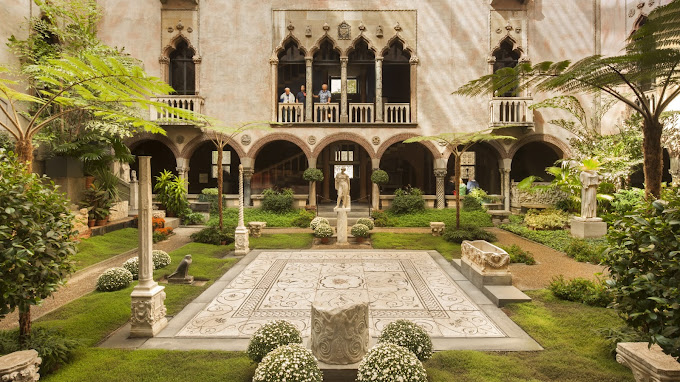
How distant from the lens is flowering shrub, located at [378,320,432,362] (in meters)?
4.82

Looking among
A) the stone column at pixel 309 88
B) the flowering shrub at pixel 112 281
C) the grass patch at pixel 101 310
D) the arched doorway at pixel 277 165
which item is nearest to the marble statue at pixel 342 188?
the stone column at pixel 309 88

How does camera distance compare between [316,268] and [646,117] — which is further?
[316,268]

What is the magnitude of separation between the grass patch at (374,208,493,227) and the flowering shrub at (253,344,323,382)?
1235 cm

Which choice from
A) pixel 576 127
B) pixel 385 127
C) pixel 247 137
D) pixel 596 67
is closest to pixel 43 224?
pixel 596 67

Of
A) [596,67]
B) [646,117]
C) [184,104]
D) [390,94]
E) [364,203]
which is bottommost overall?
[364,203]

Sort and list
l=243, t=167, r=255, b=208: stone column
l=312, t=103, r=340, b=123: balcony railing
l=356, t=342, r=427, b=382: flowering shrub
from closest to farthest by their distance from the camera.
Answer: l=356, t=342, r=427, b=382: flowering shrub < l=312, t=103, r=340, b=123: balcony railing < l=243, t=167, r=255, b=208: stone column

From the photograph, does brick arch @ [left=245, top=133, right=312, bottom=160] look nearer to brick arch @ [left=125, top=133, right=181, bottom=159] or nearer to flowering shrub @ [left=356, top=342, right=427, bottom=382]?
brick arch @ [left=125, top=133, right=181, bottom=159]

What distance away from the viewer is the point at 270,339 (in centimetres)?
475

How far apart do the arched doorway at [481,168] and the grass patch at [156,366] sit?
1868 centimetres

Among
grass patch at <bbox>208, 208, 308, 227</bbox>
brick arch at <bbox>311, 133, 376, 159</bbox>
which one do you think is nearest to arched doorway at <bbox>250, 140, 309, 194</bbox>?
brick arch at <bbox>311, 133, 376, 159</bbox>

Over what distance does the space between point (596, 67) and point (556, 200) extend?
11.9 m

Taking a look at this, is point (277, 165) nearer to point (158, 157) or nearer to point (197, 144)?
point (197, 144)

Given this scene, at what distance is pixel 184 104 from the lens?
18219 millimetres

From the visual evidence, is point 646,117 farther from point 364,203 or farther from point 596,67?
point 364,203
